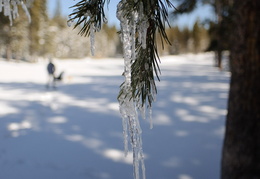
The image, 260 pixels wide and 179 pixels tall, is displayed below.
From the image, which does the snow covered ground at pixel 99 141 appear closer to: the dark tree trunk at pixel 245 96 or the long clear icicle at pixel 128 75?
the long clear icicle at pixel 128 75

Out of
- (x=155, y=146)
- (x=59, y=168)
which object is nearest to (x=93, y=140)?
(x=59, y=168)

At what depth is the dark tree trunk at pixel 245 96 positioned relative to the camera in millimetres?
1314

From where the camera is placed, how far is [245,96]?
4.48 ft

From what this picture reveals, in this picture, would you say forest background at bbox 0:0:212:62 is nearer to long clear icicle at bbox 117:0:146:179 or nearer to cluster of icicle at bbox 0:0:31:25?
long clear icicle at bbox 117:0:146:179

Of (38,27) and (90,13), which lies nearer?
(90,13)

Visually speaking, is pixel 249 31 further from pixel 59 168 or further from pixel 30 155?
pixel 30 155

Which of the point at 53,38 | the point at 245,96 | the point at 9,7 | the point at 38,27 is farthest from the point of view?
the point at 53,38

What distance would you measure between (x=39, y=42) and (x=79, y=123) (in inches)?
1277

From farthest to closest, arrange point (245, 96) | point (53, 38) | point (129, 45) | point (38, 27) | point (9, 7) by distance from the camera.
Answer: point (53, 38), point (38, 27), point (9, 7), point (129, 45), point (245, 96)

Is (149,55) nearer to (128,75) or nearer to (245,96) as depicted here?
(128,75)

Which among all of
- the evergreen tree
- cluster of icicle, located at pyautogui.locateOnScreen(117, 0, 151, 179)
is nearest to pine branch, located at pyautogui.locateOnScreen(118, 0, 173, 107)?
cluster of icicle, located at pyautogui.locateOnScreen(117, 0, 151, 179)

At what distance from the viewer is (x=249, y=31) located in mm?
1319

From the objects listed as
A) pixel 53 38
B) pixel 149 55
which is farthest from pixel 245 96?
pixel 53 38

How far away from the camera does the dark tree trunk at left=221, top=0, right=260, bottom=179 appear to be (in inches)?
51.8
